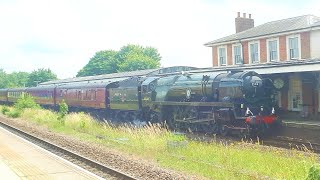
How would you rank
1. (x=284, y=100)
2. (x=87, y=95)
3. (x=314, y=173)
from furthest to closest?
1. (x=87, y=95)
2. (x=284, y=100)
3. (x=314, y=173)

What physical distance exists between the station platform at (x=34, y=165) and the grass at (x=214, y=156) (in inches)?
84.8

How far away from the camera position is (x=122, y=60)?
92.3m

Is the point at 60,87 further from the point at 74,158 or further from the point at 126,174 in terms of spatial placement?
the point at 126,174

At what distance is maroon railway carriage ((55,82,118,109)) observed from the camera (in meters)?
25.5

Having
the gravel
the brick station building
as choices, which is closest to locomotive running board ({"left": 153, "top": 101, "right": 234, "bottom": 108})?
the brick station building

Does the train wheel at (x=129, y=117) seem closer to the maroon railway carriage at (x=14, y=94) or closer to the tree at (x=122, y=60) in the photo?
the maroon railway carriage at (x=14, y=94)

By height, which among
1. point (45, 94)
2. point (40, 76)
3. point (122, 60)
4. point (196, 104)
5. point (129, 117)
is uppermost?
point (122, 60)

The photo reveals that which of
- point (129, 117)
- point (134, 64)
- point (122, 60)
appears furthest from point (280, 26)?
point (122, 60)

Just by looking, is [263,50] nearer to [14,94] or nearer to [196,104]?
[196,104]

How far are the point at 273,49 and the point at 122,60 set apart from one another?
228 feet

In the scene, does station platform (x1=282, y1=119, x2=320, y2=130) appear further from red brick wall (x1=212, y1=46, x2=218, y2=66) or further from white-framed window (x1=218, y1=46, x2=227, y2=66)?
red brick wall (x1=212, y1=46, x2=218, y2=66)

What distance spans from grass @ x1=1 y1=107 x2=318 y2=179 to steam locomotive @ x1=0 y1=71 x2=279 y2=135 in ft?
8.41

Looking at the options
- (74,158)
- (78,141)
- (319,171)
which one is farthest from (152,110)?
(319,171)

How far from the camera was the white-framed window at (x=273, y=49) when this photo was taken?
24.5 m
